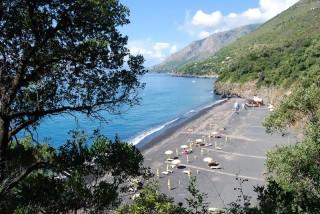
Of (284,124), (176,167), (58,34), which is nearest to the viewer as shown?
(58,34)

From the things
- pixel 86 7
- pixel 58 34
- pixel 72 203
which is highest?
pixel 86 7

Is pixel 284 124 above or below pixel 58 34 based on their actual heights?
below

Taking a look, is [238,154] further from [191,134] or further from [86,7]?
[86,7]

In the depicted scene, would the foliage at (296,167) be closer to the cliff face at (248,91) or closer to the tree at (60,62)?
the tree at (60,62)

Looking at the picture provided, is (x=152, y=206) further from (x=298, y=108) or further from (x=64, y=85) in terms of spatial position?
(x=298, y=108)

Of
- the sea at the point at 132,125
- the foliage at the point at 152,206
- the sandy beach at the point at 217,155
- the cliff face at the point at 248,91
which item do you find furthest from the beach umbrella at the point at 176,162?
the cliff face at the point at 248,91

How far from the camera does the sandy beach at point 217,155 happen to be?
112ft

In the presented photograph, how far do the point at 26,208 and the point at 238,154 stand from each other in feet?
131

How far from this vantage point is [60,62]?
9.66 m

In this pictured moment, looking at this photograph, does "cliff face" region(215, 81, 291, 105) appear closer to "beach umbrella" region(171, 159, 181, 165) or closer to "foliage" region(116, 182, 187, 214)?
"beach umbrella" region(171, 159, 181, 165)

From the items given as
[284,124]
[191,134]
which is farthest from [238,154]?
[284,124]

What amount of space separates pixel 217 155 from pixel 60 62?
39210mm

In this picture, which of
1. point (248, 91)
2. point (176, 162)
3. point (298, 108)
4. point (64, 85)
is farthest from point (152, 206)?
point (248, 91)

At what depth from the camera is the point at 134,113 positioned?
94.3m
